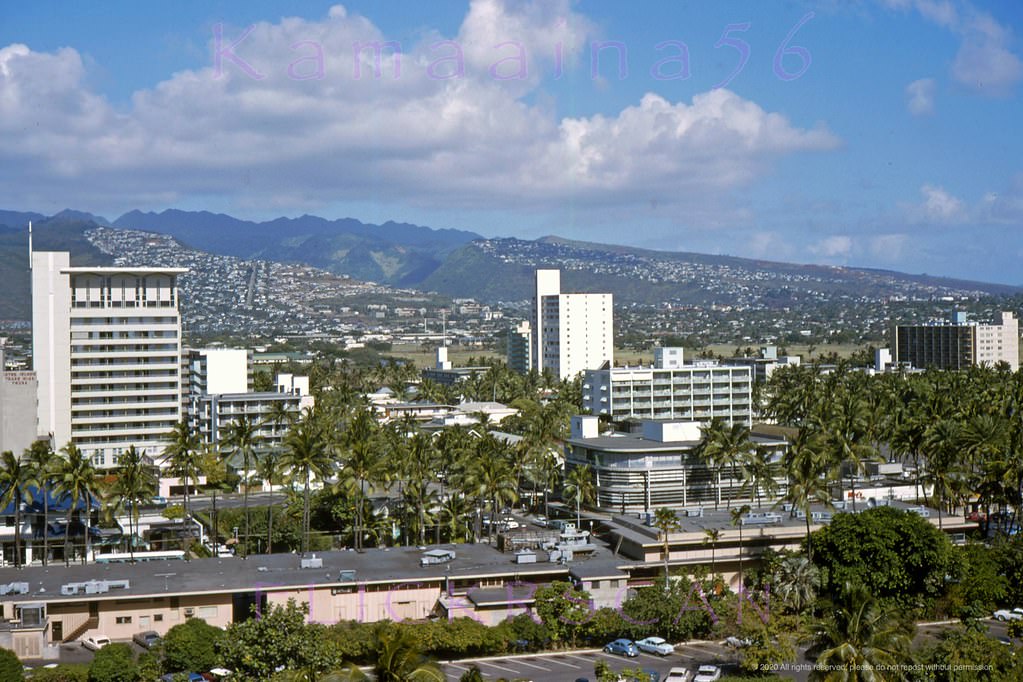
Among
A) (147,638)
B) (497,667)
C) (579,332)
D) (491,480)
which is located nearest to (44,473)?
(147,638)

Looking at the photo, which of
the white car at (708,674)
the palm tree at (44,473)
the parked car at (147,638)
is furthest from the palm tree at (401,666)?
the palm tree at (44,473)

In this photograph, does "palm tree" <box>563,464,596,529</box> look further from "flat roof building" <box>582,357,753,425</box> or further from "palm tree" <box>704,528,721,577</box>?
"flat roof building" <box>582,357,753,425</box>

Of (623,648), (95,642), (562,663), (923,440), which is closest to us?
(562,663)

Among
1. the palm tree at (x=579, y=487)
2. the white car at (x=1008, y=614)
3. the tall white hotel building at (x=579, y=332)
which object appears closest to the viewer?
the white car at (x=1008, y=614)

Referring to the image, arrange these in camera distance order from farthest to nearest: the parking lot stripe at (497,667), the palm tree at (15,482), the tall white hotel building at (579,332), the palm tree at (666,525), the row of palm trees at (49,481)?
1. the tall white hotel building at (579,332)
2. the row of palm trees at (49,481)
3. the palm tree at (15,482)
4. the palm tree at (666,525)
5. the parking lot stripe at (497,667)

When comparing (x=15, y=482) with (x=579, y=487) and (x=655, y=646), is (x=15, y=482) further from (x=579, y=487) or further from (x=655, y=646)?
(x=655, y=646)

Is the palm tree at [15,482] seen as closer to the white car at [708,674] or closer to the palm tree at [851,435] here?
the white car at [708,674]

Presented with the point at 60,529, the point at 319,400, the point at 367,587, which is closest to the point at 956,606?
the point at 367,587
